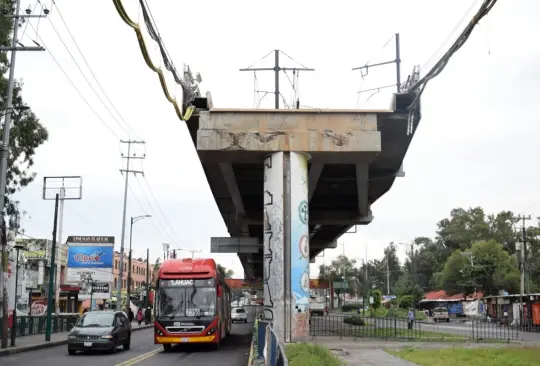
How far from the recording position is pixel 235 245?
41.1 metres

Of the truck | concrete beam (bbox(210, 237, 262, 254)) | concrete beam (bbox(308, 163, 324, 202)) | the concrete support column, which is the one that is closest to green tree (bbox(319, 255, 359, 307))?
the truck

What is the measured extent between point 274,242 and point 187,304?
409 cm

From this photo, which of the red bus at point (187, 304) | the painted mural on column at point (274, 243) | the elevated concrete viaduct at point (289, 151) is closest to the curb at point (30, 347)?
the red bus at point (187, 304)

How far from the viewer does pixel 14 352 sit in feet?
77.5

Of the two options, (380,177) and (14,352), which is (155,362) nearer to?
(14,352)

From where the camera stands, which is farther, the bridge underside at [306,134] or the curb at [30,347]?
the bridge underside at [306,134]

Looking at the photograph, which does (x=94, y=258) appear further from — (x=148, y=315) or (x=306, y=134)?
(x=306, y=134)

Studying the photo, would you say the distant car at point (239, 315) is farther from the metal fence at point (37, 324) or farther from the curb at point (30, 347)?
the curb at point (30, 347)

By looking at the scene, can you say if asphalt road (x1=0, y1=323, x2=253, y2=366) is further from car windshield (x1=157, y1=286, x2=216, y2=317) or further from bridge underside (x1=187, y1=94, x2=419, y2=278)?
bridge underside (x1=187, y1=94, x2=419, y2=278)

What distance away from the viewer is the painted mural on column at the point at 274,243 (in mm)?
24000

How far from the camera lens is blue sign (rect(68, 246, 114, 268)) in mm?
60750

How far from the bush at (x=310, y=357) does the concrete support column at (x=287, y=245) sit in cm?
920

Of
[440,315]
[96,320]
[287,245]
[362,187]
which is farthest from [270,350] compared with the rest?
[440,315]

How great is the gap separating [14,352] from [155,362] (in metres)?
7.79
